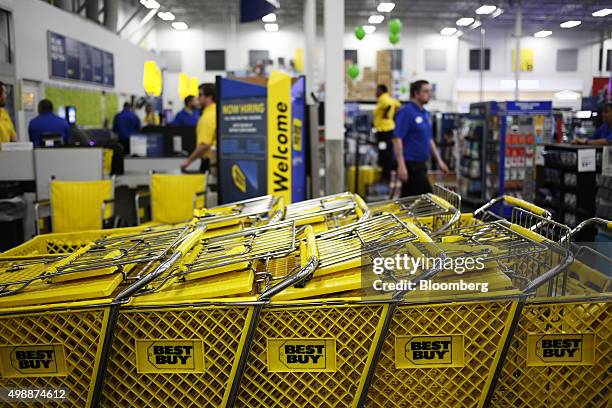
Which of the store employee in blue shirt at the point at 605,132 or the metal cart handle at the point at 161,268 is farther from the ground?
the store employee in blue shirt at the point at 605,132

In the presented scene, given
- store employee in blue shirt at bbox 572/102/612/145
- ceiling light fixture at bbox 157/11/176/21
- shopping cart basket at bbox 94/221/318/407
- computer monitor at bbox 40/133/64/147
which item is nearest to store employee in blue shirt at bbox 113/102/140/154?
computer monitor at bbox 40/133/64/147

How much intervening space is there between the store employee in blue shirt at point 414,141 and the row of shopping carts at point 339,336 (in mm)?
4706

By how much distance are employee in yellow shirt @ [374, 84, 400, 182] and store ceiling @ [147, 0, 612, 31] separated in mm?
2513

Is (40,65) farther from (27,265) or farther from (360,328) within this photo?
(360,328)

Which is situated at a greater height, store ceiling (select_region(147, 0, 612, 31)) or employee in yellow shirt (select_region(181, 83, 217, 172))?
store ceiling (select_region(147, 0, 612, 31))

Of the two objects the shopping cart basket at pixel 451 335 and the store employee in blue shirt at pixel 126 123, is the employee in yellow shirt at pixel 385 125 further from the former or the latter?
the shopping cart basket at pixel 451 335

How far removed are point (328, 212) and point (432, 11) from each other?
1711 centimetres

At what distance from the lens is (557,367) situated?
7.64 ft

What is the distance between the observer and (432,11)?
19.4 meters

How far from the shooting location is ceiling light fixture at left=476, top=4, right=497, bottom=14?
16392 millimetres

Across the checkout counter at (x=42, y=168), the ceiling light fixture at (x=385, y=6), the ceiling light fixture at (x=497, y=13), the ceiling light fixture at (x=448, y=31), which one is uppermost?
the ceiling light fixture at (x=448, y=31)

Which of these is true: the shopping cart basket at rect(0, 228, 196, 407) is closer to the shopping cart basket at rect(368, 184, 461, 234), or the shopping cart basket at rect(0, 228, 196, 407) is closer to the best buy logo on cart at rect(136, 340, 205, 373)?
the best buy logo on cart at rect(136, 340, 205, 373)

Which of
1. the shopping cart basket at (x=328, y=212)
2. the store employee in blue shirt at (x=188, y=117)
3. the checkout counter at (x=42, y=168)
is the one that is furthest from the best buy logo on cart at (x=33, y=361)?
the store employee in blue shirt at (x=188, y=117)

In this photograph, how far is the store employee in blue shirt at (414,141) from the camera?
7.02 m
